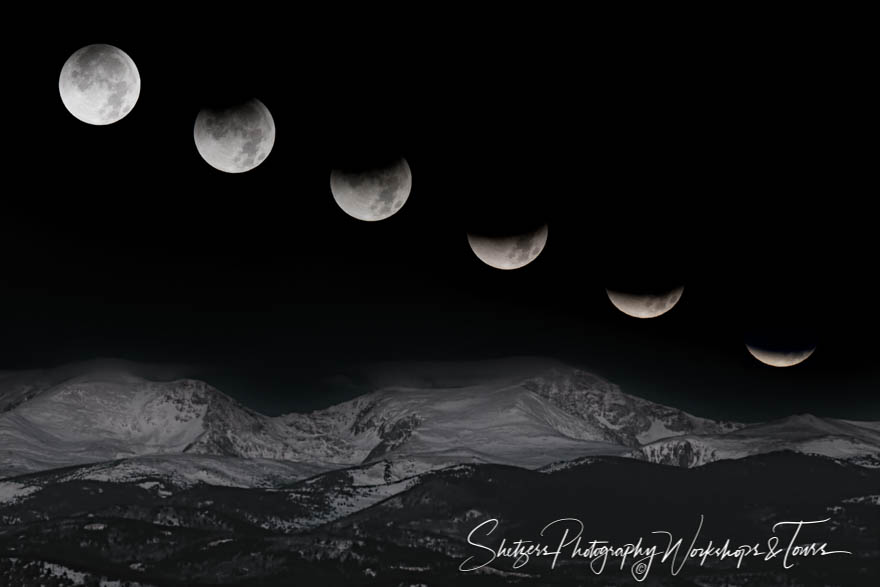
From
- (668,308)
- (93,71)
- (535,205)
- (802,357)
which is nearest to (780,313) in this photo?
(802,357)

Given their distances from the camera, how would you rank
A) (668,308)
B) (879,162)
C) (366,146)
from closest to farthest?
(366,146) < (668,308) < (879,162)

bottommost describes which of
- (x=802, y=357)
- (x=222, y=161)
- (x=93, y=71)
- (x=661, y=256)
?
(x=802, y=357)

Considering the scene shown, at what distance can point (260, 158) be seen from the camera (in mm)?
14367

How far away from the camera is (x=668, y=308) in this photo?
46.4ft

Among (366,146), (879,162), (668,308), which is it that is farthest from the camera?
(879,162)

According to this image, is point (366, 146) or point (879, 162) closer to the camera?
point (366, 146)

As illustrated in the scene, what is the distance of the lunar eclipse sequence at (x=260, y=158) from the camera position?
13438 millimetres

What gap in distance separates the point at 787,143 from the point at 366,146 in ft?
20.0

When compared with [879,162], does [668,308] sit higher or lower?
lower

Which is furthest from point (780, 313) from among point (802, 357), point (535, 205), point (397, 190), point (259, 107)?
point (259, 107)

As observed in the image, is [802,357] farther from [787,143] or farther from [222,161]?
[222,161]

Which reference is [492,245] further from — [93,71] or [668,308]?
[93,71]

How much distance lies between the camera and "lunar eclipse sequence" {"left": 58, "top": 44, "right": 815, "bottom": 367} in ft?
44.1

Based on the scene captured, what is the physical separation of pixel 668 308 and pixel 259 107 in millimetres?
6333
